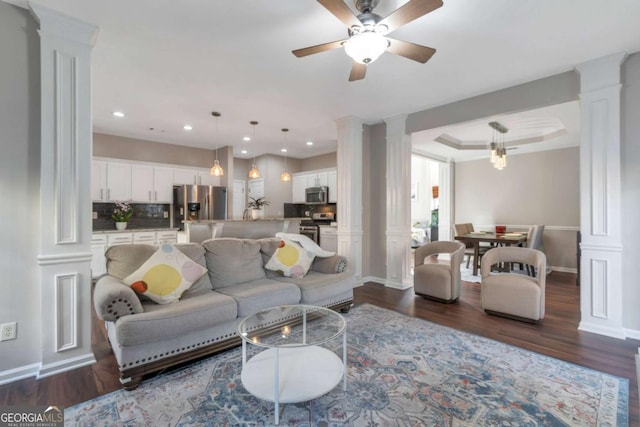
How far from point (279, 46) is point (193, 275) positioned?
221 cm

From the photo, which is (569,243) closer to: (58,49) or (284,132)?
(284,132)

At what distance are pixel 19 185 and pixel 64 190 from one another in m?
0.26

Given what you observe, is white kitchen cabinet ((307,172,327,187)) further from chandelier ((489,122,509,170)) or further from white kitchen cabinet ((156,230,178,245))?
chandelier ((489,122,509,170))

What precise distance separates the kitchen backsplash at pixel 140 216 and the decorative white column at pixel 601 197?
6749 millimetres

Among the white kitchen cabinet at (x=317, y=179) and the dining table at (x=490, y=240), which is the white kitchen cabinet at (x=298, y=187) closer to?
the white kitchen cabinet at (x=317, y=179)

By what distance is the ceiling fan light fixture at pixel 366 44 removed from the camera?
1.94 m

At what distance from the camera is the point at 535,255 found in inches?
129

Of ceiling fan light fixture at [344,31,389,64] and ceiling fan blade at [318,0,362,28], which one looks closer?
ceiling fan blade at [318,0,362,28]

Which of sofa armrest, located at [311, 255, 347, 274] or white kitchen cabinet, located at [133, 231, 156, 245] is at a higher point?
white kitchen cabinet, located at [133, 231, 156, 245]

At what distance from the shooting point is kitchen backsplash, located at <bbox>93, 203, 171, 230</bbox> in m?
5.52

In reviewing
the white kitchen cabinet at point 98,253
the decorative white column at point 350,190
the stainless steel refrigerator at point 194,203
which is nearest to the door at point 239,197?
the stainless steel refrigerator at point 194,203

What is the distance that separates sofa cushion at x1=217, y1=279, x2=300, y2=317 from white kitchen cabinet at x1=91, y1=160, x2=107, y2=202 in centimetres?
397

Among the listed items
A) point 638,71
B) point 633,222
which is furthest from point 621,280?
point 638,71

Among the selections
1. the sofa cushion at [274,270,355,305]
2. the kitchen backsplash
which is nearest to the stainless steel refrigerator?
the kitchen backsplash
